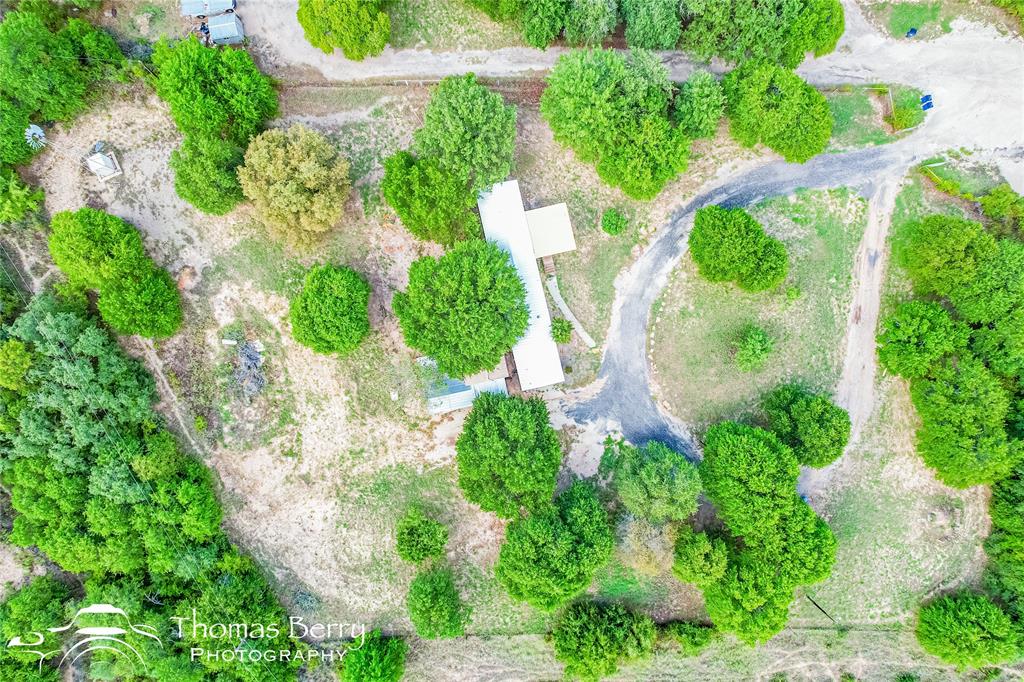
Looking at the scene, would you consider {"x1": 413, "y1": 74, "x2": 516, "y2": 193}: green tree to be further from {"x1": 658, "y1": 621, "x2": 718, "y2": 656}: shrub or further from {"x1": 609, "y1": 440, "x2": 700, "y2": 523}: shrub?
{"x1": 658, "y1": 621, "x2": 718, "y2": 656}: shrub

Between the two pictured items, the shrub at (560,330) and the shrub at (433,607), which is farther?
the shrub at (560,330)

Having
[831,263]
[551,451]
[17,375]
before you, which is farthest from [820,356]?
[17,375]

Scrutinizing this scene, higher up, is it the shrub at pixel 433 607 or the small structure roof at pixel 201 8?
the small structure roof at pixel 201 8

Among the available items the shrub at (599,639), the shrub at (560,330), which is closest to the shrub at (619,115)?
the shrub at (560,330)

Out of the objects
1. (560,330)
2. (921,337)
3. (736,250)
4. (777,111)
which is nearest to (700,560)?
(560,330)

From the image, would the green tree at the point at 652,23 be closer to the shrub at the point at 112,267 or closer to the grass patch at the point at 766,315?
the grass patch at the point at 766,315

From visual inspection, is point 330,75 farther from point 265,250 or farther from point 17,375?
point 17,375
